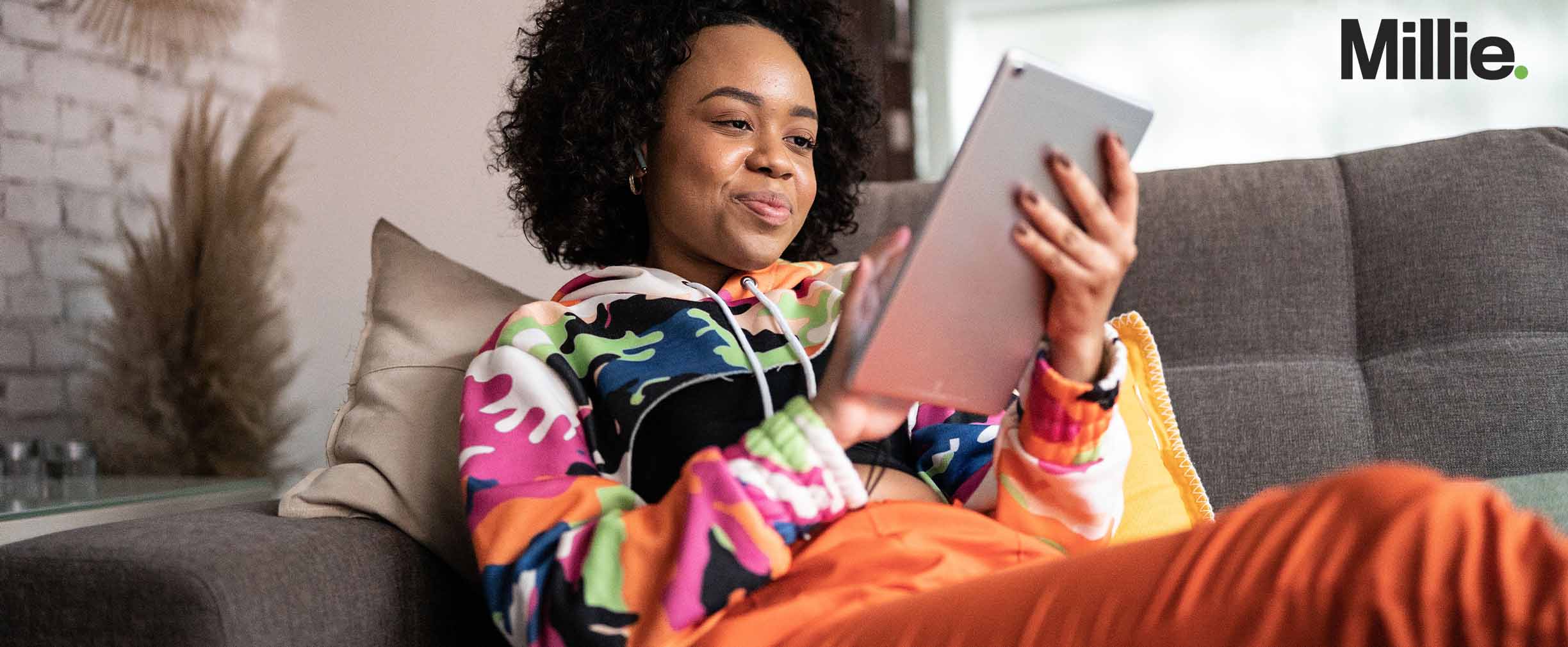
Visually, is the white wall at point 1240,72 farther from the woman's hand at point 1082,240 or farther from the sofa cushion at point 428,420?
the woman's hand at point 1082,240

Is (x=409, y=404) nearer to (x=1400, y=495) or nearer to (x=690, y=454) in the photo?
(x=690, y=454)

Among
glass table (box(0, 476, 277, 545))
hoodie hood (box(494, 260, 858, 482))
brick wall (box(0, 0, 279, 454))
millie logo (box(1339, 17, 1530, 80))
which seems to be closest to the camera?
hoodie hood (box(494, 260, 858, 482))

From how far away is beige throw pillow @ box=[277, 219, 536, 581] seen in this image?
3.61 ft

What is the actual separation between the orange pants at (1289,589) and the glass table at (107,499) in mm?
1128

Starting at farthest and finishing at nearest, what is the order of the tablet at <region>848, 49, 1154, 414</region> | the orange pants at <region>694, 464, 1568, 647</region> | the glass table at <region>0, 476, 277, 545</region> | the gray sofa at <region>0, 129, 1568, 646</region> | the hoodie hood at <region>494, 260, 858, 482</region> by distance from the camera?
the glass table at <region>0, 476, 277, 545</region>, the gray sofa at <region>0, 129, 1568, 646</region>, the hoodie hood at <region>494, 260, 858, 482</region>, the tablet at <region>848, 49, 1154, 414</region>, the orange pants at <region>694, 464, 1568, 647</region>

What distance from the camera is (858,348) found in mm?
793

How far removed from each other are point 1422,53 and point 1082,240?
232cm

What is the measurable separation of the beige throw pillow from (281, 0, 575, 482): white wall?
30.1 inches

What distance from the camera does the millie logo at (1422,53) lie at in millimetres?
2648

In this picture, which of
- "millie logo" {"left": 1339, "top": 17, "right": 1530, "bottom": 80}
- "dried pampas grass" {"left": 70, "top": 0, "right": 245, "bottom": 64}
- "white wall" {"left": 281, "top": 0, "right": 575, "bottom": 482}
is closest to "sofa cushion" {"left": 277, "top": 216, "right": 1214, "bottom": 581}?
"white wall" {"left": 281, "top": 0, "right": 575, "bottom": 482}

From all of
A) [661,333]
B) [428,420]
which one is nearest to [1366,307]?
[661,333]

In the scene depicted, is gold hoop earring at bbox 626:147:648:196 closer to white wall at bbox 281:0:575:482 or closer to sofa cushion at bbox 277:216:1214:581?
sofa cushion at bbox 277:216:1214:581

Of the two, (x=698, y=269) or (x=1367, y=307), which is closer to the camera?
(x=698, y=269)

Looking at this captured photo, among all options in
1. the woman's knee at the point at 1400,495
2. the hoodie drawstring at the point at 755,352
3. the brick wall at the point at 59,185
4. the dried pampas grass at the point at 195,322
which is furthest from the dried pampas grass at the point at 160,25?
the woman's knee at the point at 1400,495
